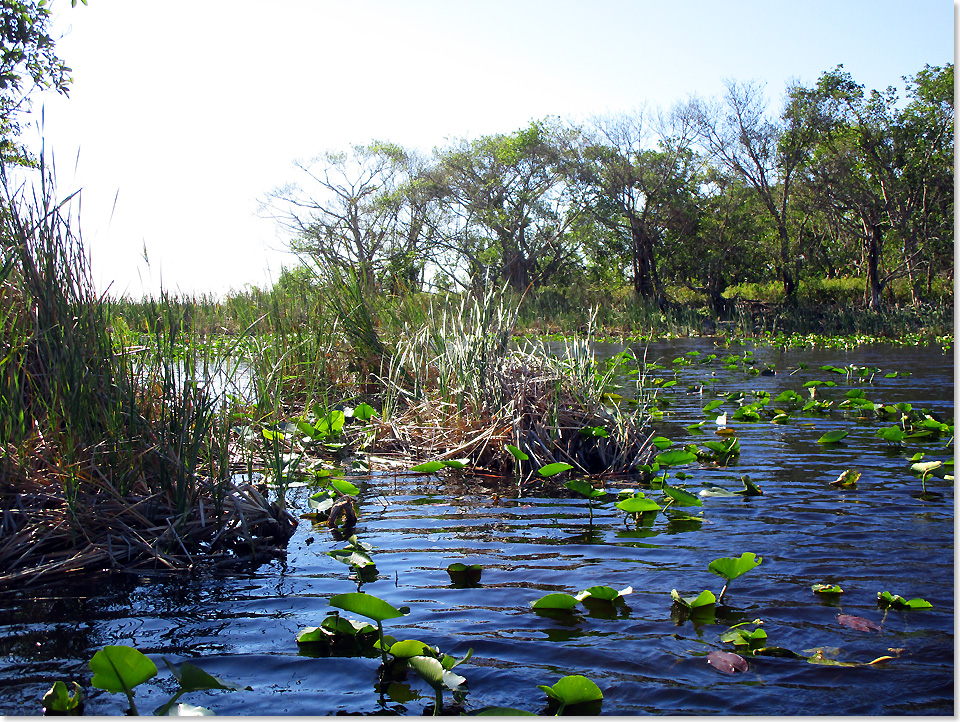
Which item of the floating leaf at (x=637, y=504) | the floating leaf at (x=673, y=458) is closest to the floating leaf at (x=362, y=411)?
the floating leaf at (x=673, y=458)

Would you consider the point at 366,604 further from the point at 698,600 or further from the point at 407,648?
the point at 698,600

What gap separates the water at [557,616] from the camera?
1971mm

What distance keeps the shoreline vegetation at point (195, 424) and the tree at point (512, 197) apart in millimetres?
26844

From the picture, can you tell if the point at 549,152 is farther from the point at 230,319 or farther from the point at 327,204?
the point at 230,319

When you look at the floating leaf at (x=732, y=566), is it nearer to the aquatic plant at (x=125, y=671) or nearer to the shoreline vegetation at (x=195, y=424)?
the aquatic plant at (x=125, y=671)

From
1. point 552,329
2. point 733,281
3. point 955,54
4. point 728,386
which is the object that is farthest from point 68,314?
point 733,281

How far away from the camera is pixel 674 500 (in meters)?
3.72

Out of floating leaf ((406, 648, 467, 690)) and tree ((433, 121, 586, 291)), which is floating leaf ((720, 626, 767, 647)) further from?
tree ((433, 121, 586, 291))

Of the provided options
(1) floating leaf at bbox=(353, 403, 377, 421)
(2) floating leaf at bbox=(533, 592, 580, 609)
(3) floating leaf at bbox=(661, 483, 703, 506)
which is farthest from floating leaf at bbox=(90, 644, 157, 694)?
(1) floating leaf at bbox=(353, 403, 377, 421)

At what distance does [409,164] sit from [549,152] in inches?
322

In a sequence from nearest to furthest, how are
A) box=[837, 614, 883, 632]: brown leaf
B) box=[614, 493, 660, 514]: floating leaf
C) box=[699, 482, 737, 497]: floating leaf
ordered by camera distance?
box=[837, 614, 883, 632]: brown leaf
box=[614, 493, 660, 514]: floating leaf
box=[699, 482, 737, 497]: floating leaf

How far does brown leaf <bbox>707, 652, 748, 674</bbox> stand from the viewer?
2068 millimetres

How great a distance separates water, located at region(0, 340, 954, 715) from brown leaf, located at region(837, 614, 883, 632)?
0.03 metres

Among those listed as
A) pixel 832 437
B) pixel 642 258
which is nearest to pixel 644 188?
pixel 642 258
